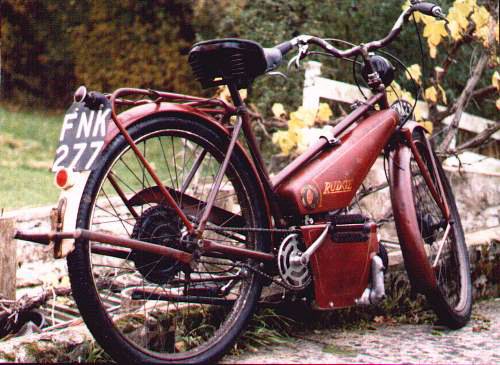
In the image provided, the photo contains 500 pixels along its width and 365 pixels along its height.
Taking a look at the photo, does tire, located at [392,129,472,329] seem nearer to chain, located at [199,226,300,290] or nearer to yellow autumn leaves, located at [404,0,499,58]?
chain, located at [199,226,300,290]

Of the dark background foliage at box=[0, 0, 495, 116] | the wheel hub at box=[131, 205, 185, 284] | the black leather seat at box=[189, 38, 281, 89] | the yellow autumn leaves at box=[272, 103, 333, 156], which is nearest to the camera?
the wheel hub at box=[131, 205, 185, 284]

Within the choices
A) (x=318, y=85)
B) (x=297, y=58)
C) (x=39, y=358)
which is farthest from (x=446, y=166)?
(x=39, y=358)

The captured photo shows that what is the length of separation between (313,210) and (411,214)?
0.56m

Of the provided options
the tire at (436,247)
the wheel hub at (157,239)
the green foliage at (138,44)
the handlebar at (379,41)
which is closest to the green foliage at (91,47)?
the green foliage at (138,44)

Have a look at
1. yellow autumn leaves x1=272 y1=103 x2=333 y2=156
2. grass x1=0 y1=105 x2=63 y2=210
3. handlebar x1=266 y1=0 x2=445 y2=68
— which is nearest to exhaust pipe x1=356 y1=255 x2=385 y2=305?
handlebar x1=266 y1=0 x2=445 y2=68

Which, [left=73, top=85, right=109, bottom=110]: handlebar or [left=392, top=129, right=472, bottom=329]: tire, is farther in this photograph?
[left=392, top=129, right=472, bottom=329]: tire

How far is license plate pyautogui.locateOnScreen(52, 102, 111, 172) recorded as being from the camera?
2635mm

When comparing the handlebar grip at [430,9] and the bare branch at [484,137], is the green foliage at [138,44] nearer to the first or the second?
the bare branch at [484,137]

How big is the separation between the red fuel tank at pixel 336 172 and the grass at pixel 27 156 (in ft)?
10.9

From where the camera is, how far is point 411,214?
12.0 ft

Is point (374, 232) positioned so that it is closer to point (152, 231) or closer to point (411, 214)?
point (411, 214)

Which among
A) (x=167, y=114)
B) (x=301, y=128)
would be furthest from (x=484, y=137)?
(x=167, y=114)

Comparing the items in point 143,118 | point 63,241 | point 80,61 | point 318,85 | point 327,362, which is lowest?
point 327,362

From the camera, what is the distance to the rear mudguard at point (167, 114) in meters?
2.74
